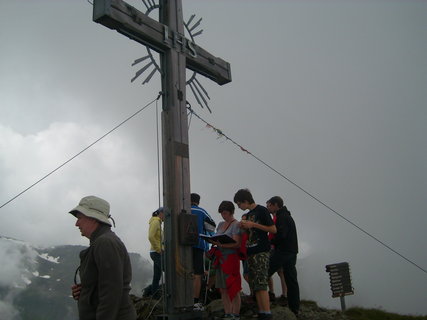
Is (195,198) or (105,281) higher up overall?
(195,198)

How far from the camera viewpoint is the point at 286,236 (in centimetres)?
655

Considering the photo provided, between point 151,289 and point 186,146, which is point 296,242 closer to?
point 186,146

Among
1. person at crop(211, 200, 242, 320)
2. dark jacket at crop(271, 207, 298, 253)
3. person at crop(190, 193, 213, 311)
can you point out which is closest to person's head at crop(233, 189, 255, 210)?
person at crop(211, 200, 242, 320)

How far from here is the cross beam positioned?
5398 mm

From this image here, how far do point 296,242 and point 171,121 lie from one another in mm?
3127

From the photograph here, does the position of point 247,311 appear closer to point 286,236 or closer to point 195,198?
point 286,236

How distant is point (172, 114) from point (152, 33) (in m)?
1.37

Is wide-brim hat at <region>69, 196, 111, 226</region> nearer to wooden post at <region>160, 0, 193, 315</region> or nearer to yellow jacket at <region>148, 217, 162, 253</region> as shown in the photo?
wooden post at <region>160, 0, 193, 315</region>

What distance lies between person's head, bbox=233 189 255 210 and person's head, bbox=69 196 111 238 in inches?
115

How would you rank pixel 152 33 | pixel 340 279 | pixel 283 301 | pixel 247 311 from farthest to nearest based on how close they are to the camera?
pixel 340 279, pixel 283 301, pixel 247 311, pixel 152 33

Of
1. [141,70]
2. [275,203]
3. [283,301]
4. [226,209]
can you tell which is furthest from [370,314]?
[141,70]

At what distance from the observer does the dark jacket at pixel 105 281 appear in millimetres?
2848

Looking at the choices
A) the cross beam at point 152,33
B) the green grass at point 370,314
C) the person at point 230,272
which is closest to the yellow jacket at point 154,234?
the person at point 230,272

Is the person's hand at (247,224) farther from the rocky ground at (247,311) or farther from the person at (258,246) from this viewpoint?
the rocky ground at (247,311)
